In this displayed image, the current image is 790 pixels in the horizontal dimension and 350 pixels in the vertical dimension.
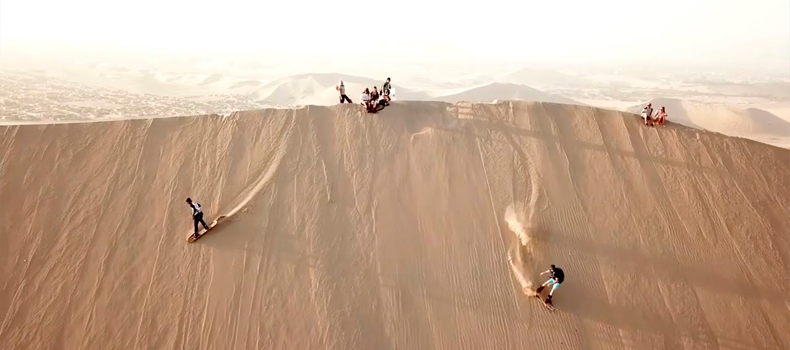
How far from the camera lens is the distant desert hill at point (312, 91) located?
28594 millimetres

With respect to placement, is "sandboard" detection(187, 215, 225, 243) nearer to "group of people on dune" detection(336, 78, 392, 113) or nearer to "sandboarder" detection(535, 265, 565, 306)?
"group of people on dune" detection(336, 78, 392, 113)

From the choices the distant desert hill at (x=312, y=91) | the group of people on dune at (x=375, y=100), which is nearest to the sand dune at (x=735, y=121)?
the distant desert hill at (x=312, y=91)

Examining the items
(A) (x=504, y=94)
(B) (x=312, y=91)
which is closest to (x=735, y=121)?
(A) (x=504, y=94)

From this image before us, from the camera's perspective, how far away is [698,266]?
7988 millimetres

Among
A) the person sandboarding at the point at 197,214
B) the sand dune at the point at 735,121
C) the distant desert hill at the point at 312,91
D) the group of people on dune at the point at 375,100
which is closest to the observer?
the person sandboarding at the point at 197,214

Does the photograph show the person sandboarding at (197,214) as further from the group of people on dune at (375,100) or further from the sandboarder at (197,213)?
the group of people on dune at (375,100)

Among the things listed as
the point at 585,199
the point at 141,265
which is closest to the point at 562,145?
the point at 585,199

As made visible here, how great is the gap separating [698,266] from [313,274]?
765cm

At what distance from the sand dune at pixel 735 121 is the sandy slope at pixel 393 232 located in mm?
19678

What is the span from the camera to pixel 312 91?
103ft

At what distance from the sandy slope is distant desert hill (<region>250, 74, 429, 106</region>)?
18.2m

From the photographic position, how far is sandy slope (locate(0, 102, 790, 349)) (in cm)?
698

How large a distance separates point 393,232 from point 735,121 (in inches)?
1169

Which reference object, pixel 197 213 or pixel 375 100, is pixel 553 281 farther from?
pixel 197 213
